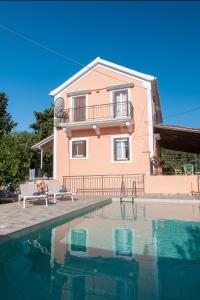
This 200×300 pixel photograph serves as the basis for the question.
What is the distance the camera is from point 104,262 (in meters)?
5.36

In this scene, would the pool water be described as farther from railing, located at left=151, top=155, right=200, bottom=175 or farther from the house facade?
railing, located at left=151, top=155, right=200, bottom=175

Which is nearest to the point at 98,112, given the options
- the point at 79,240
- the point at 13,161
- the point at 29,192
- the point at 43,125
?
the point at 13,161

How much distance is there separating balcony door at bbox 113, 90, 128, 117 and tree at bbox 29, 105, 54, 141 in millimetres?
17338

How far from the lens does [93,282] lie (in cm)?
440

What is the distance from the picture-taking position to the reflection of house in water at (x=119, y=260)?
4.05 metres

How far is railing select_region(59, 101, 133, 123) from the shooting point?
18.6m

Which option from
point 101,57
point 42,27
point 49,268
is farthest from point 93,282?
point 101,57

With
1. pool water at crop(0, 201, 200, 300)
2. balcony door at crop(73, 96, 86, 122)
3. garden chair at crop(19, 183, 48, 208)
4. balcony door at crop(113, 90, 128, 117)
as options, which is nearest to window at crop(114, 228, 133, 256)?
pool water at crop(0, 201, 200, 300)

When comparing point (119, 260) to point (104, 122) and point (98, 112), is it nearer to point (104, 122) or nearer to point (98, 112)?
point (104, 122)

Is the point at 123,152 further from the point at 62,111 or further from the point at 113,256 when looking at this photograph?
the point at 113,256

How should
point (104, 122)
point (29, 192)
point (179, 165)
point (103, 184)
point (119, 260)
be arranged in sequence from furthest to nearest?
1. point (179, 165)
2. point (103, 184)
3. point (104, 122)
4. point (29, 192)
5. point (119, 260)

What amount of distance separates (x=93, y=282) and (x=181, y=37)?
13720mm

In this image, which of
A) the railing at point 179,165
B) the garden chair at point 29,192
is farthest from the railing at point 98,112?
the garden chair at point 29,192

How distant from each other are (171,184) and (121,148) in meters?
4.17
